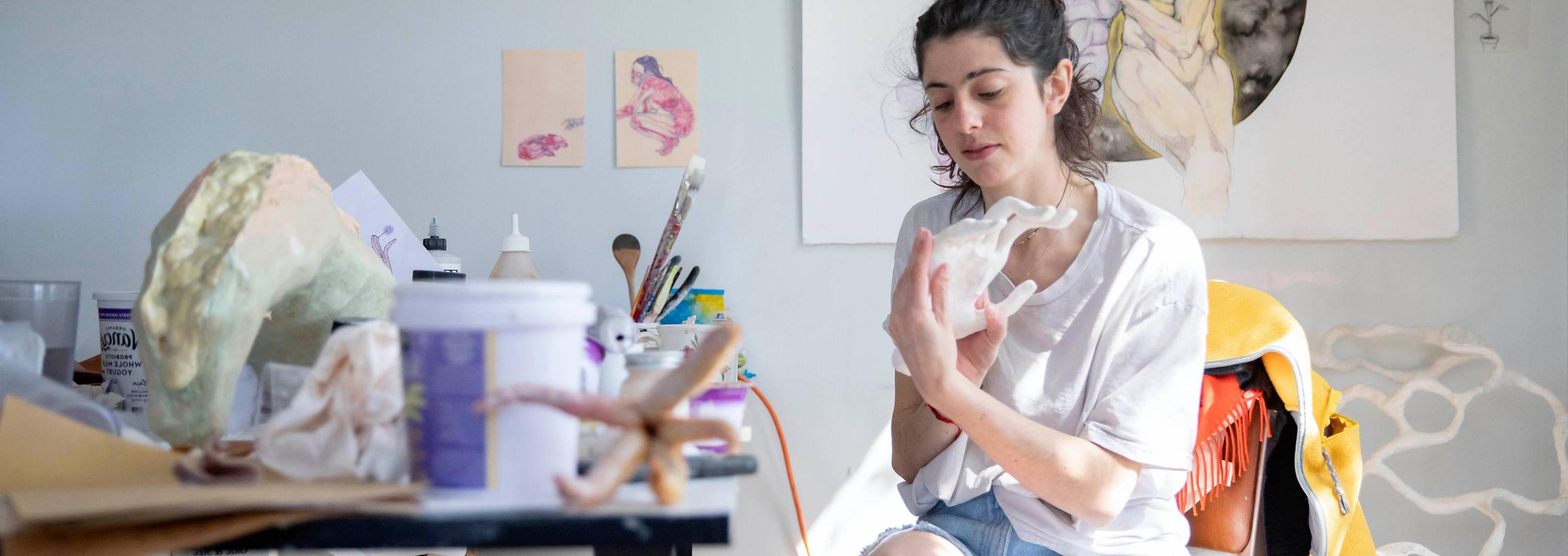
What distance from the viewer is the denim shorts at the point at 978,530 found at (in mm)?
978

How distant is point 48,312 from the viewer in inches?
33.8

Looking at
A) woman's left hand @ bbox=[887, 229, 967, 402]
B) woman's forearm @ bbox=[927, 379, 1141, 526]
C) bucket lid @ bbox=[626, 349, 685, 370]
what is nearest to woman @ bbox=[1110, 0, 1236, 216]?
woman's forearm @ bbox=[927, 379, 1141, 526]

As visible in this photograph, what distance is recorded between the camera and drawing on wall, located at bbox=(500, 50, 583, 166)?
63.6 inches

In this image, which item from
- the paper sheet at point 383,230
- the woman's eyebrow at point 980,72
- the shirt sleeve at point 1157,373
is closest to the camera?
the shirt sleeve at point 1157,373

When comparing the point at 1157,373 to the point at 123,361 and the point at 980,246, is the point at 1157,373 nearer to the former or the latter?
the point at 980,246

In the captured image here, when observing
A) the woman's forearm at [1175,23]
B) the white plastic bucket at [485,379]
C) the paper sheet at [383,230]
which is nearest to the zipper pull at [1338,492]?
the woman's forearm at [1175,23]

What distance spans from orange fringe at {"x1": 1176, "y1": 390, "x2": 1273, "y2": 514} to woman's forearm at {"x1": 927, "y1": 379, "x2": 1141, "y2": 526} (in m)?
0.18

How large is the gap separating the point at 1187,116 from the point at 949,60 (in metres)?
0.77

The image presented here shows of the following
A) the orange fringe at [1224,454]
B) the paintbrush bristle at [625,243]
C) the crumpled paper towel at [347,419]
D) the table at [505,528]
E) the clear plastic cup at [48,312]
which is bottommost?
the orange fringe at [1224,454]

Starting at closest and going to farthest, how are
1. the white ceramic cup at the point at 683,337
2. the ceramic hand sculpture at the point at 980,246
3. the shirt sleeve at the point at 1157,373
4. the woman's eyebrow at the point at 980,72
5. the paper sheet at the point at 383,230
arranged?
the ceramic hand sculpture at the point at 980,246, the shirt sleeve at the point at 1157,373, the woman's eyebrow at the point at 980,72, the paper sheet at the point at 383,230, the white ceramic cup at the point at 683,337

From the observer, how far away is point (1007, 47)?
103 cm

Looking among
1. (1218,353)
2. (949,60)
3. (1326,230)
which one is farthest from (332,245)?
(1326,230)

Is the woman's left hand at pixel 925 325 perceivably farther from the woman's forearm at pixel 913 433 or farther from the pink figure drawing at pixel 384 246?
the pink figure drawing at pixel 384 246

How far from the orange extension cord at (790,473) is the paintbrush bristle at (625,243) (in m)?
0.28
